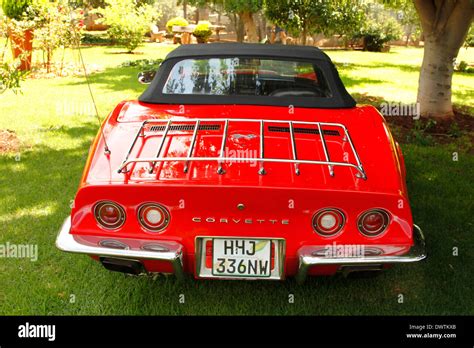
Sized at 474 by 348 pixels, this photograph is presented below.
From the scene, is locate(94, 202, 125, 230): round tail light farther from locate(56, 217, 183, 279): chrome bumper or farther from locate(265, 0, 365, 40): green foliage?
locate(265, 0, 365, 40): green foliage

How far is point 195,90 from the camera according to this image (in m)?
3.52

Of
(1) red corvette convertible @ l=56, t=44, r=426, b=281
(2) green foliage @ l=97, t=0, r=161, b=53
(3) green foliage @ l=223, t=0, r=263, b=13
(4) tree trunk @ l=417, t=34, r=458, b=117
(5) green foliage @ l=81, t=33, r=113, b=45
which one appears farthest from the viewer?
(5) green foliage @ l=81, t=33, r=113, b=45

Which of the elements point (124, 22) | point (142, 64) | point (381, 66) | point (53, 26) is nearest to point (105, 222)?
point (53, 26)

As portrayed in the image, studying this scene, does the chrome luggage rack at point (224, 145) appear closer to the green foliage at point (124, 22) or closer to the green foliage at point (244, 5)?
the green foliage at point (244, 5)

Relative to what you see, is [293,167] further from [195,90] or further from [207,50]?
[207,50]

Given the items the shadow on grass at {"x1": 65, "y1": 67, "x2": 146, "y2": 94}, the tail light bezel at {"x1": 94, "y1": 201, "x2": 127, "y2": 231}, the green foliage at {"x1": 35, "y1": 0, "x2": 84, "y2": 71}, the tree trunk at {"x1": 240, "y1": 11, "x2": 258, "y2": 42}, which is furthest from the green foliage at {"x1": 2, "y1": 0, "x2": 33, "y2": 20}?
the tail light bezel at {"x1": 94, "y1": 201, "x2": 127, "y2": 231}

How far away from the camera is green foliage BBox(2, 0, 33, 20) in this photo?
10.1 m

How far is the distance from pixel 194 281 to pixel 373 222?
130 cm

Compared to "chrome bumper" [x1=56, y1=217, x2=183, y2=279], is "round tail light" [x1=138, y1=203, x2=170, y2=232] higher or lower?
higher

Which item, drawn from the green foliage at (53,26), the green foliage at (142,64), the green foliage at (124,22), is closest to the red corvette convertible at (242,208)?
the green foliage at (53,26)

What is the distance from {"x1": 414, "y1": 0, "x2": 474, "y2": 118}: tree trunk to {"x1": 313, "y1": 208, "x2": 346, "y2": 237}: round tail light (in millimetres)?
5582

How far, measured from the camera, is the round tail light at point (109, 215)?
246 cm

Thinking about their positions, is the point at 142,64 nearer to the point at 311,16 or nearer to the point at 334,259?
the point at 311,16

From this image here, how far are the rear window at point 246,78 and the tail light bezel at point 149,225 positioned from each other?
1320 mm
